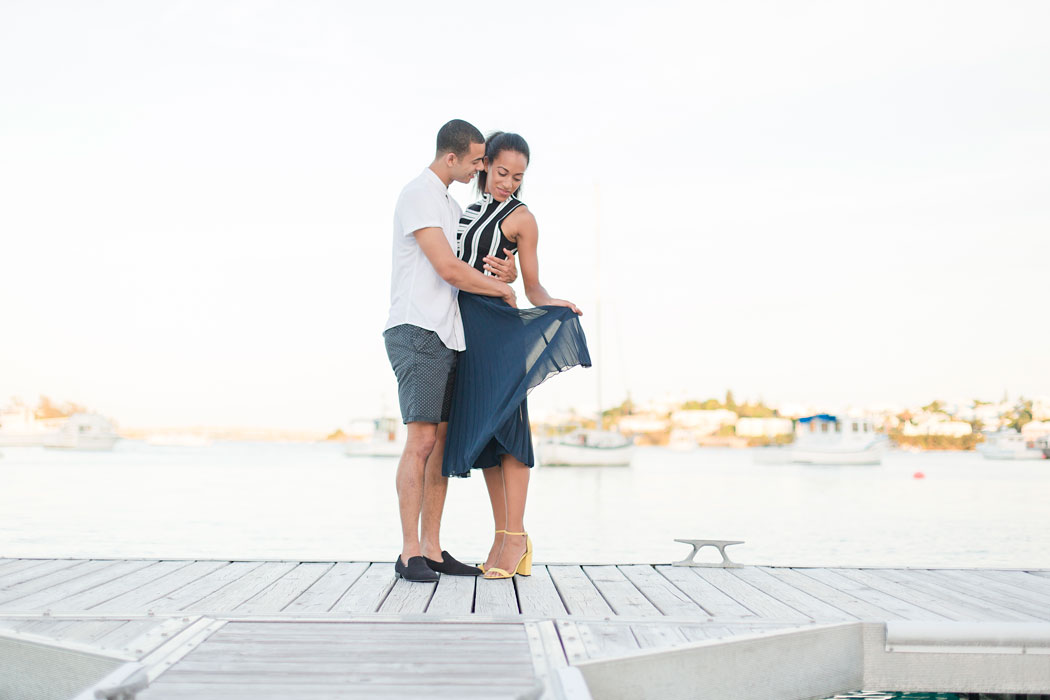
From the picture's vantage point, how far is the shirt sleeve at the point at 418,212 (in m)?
3.32

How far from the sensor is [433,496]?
3461 mm

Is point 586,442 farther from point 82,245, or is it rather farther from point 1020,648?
point 1020,648

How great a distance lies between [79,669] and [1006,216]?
52.3 meters

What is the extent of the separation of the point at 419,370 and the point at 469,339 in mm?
259

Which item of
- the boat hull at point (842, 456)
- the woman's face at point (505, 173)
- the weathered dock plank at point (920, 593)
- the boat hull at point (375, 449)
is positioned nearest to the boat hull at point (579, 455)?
the boat hull at point (842, 456)

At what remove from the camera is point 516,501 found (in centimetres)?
341

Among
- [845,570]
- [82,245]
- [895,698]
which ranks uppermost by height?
[82,245]

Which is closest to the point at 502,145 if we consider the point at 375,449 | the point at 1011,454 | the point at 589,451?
the point at 589,451

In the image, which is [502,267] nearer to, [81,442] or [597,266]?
[597,266]

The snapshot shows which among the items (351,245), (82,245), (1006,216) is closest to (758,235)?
(1006,216)

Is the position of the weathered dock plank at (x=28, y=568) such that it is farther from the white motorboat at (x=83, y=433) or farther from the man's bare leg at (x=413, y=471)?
the white motorboat at (x=83, y=433)

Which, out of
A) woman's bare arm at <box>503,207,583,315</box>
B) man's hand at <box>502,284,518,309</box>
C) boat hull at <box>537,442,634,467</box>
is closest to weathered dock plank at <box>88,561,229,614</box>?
man's hand at <box>502,284,518,309</box>

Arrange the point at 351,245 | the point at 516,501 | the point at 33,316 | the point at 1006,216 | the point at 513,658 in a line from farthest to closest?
the point at 33,316 < the point at 1006,216 < the point at 351,245 < the point at 516,501 < the point at 513,658

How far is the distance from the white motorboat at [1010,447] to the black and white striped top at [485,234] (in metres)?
89.7
